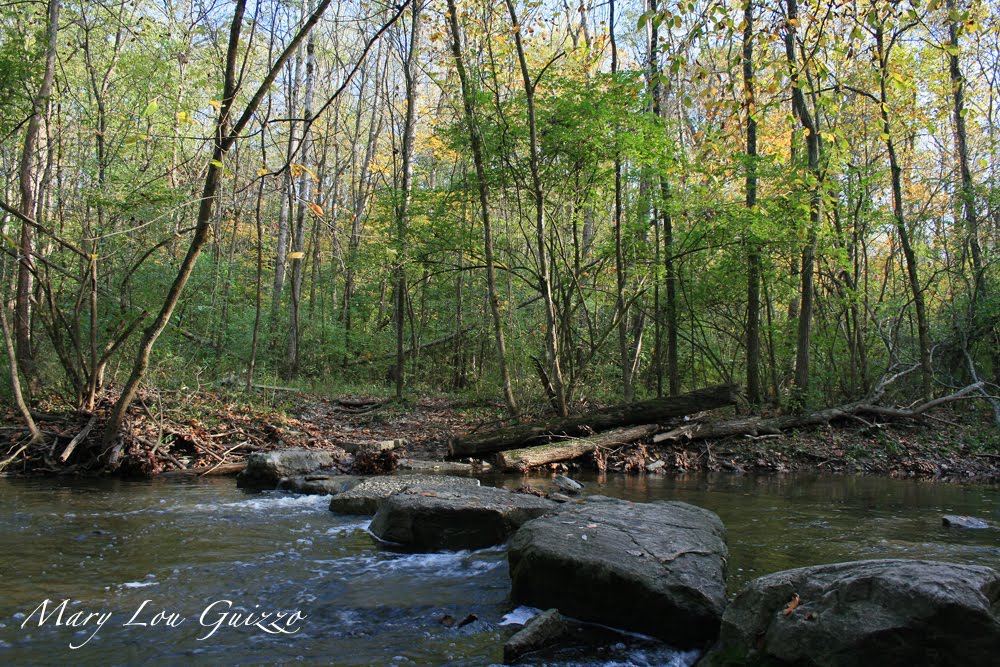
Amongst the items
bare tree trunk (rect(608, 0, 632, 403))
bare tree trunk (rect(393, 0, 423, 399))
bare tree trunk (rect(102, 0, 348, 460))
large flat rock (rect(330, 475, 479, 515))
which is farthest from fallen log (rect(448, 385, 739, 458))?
bare tree trunk (rect(102, 0, 348, 460))

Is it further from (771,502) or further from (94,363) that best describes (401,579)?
(94,363)

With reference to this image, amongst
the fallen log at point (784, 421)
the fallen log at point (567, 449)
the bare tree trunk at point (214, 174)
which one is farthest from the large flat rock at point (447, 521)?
the fallen log at point (784, 421)

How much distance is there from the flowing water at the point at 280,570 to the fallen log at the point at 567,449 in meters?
2.24

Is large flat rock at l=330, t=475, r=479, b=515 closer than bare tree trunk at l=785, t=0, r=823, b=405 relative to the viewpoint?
Yes

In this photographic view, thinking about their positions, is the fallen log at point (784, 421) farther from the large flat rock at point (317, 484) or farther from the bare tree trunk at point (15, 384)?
the bare tree trunk at point (15, 384)

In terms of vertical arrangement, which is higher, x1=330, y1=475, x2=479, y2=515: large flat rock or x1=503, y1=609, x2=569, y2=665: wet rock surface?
x1=330, y1=475, x2=479, y2=515: large flat rock

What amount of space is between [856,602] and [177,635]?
350 centimetres

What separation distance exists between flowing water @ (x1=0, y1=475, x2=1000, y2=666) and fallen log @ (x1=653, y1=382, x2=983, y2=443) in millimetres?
3312

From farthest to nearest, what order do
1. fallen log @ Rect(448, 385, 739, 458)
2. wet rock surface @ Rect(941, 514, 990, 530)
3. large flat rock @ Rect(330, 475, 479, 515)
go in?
fallen log @ Rect(448, 385, 739, 458) < large flat rock @ Rect(330, 475, 479, 515) < wet rock surface @ Rect(941, 514, 990, 530)

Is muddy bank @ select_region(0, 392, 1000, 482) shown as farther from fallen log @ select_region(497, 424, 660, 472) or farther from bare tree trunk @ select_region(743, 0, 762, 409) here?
bare tree trunk @ select_region(743, 0, 762, 409)

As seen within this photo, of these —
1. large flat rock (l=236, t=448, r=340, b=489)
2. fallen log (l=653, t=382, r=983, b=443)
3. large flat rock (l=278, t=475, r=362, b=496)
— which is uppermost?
fallen log (l=653, t=382, r=983, b=443)

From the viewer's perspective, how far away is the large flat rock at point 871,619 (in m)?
2.60

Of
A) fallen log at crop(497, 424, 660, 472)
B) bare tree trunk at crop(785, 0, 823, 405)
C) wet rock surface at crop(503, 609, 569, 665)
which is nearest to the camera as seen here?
wet rock surface at crop(503, 609, 569, 665)

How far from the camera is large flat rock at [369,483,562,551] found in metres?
5.65
